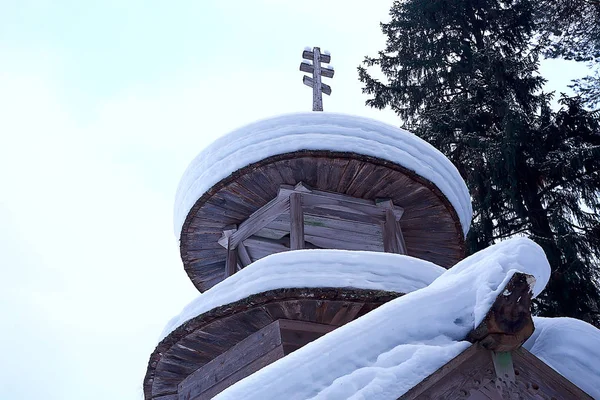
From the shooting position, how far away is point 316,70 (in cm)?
851

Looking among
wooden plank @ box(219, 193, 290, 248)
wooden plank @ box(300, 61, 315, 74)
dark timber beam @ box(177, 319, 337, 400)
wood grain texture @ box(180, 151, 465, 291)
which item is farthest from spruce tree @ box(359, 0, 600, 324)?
dark timber beam @ box(177, 319, 337, 400)

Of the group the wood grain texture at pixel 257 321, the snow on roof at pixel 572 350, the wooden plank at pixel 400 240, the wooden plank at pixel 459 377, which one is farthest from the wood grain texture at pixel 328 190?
the wooden plank at pixel 459 377

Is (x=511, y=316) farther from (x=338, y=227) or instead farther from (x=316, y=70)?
(x=316, y=70)

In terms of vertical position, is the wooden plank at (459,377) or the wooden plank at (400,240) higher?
the wooden plank at (400,240)

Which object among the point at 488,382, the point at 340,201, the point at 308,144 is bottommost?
the point at 488,382

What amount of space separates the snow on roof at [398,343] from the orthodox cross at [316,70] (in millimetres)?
5602

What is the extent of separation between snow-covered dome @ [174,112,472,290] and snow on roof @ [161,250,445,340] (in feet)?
3.93

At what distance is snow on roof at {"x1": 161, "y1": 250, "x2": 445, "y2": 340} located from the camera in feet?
16.9

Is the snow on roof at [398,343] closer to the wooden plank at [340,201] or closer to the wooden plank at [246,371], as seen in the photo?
the wooden plank at [246,371]

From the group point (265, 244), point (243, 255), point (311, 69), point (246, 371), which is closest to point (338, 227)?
point (265, 244)

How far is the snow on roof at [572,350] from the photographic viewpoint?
2967mm

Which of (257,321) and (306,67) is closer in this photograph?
(257,321)

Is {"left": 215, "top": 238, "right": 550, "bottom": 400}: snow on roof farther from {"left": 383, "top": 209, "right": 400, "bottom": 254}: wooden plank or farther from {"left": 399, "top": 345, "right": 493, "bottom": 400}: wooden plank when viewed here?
{"left": 383, "top": 209, "right": 400, "bottom": 254}: wooden plank

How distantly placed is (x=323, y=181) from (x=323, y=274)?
1807mm
